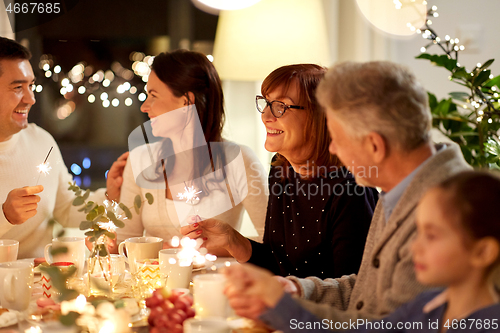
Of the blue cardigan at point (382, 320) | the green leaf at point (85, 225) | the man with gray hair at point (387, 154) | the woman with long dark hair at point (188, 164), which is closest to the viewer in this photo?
the blue cardigan at point (382, 320)

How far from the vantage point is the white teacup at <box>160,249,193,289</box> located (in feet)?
3.83

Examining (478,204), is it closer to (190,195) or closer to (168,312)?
(168,312)

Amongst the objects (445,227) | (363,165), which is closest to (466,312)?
(445,227)

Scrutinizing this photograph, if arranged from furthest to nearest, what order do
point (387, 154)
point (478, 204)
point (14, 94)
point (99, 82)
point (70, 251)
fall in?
1. point (99, 82)
2. point (14, 94)
3. point (70, 251)
4. point (387, 154)
5. point (478, 204)

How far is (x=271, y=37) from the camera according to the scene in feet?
7.65

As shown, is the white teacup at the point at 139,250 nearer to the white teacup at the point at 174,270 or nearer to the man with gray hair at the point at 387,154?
the white teacup at the point at 174,270

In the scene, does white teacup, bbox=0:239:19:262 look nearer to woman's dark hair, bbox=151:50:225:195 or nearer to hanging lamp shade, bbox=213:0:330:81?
woman's dark hair, bbox=151:50:225:195

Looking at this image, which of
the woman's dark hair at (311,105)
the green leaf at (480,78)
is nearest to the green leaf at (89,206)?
the woman's dark hair at (311,105)

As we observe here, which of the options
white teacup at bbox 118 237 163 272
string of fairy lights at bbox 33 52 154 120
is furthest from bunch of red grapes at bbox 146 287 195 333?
string of fairy lights at bbox 33 52 154 120

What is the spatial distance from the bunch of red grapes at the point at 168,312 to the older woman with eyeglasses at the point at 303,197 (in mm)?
444

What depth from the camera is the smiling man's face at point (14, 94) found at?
6.15 ft

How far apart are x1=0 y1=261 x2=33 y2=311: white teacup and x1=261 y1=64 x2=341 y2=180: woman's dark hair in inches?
35.0

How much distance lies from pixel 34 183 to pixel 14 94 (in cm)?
40

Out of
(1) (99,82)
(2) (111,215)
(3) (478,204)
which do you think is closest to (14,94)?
(2) (111,215)
